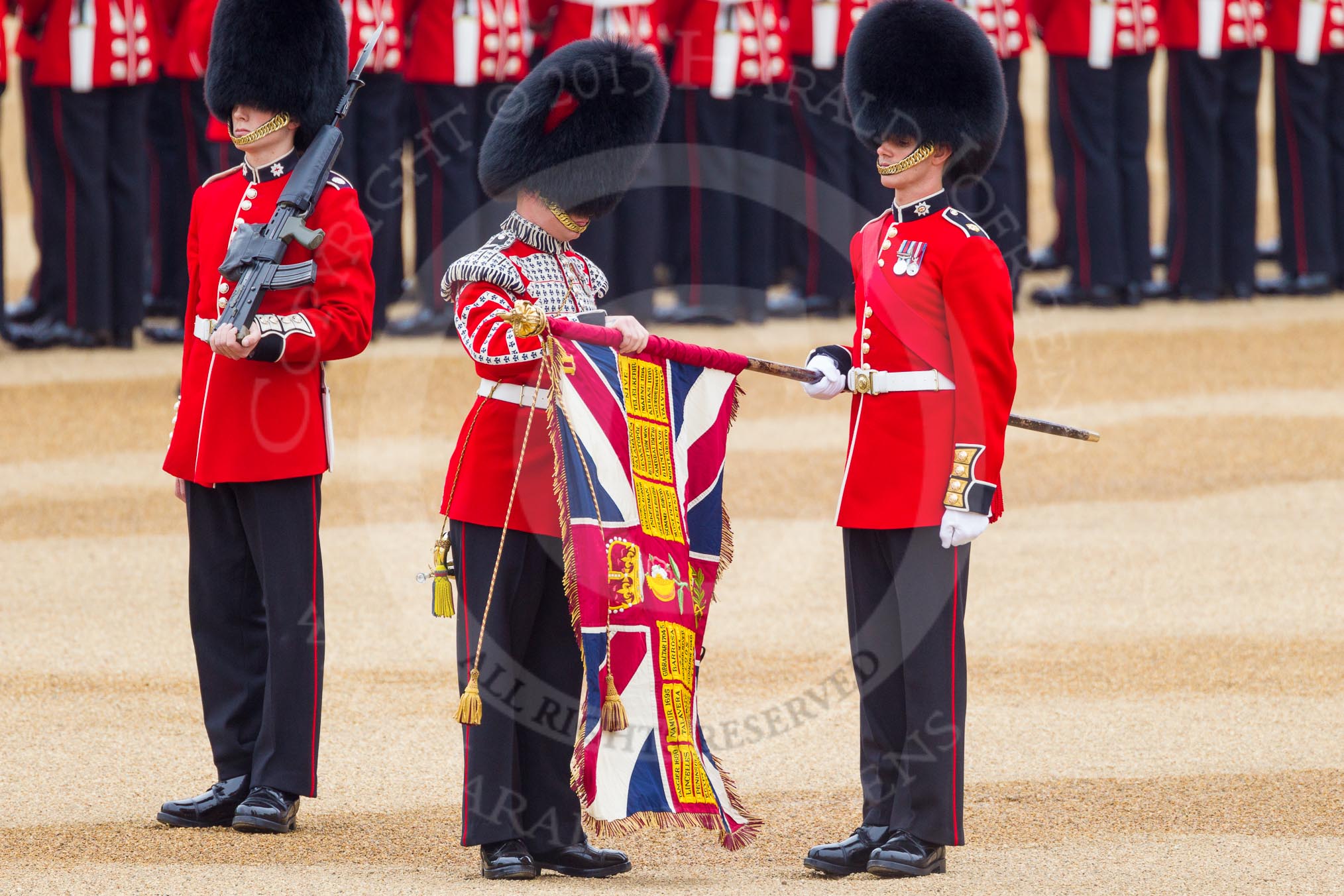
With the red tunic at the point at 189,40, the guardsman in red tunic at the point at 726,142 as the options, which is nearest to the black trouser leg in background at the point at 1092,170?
the guardsman in red tunic at the point at 726,142

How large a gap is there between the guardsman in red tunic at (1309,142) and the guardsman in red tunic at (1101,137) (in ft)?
2.16

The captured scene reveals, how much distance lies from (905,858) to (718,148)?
226 inches

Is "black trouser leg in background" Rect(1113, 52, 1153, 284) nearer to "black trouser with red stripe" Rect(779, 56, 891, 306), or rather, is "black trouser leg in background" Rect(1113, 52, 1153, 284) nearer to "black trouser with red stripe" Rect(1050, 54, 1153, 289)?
"black trouser with red stripe" Rect(1050, 54, 1153, 289)

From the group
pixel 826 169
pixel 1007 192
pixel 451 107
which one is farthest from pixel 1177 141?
pixel 451 107

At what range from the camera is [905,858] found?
3525 mm

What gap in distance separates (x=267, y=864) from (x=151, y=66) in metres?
5.11

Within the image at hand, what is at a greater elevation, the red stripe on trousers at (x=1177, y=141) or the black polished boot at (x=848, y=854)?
the red stripe on trousers at (x=1177, y=141)

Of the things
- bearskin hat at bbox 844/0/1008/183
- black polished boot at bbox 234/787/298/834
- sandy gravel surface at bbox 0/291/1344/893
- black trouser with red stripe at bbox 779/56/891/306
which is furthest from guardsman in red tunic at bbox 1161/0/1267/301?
black polished boot at bbox 234/787/298/834

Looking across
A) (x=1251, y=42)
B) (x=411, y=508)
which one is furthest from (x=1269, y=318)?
(x=411, y=508)

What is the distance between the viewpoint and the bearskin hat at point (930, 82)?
3.69m

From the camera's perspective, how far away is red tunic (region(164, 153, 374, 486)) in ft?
12.4

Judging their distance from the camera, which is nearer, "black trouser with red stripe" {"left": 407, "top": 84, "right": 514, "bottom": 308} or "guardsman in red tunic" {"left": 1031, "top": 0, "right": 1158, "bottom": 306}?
"black trouser with red stripe" {"left": 407, "top": 84, "right": 514, "bottom": 308}

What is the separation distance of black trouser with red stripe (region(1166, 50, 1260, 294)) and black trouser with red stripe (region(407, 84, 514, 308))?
9.60 ft

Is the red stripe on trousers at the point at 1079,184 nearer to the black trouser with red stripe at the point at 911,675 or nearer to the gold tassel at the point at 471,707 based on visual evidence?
the black trouser with red stripe at the point at 911,675
